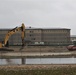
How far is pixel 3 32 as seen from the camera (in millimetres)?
169250

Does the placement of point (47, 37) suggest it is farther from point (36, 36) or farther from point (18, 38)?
point (18, 38)

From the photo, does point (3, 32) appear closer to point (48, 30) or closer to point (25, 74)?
point (48, 30)

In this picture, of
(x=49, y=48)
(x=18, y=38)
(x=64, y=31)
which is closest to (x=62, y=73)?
(x=49, y=48)

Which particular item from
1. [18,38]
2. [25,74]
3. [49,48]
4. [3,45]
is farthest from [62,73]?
[18,38]

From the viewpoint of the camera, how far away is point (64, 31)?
177 m

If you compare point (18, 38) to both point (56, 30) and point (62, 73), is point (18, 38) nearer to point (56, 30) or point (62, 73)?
point (56, 30)

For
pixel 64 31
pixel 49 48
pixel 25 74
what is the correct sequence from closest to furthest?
Result: pixel 25 74
pixel 49 48
pixel 64 31

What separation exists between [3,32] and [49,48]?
87.1m

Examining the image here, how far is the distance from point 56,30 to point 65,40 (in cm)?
953

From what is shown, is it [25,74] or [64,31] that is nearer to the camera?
[25,74]

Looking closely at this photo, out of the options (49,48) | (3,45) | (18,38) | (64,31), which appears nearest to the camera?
(3,45)

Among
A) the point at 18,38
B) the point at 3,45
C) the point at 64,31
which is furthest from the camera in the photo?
the point at 64,31

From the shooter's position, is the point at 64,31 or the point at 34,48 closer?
the point at 34,48

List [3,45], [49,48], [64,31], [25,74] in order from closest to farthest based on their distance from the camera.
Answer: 1. [25,74]
2. [3,45]
3. [49,48]
4. [64,31]
